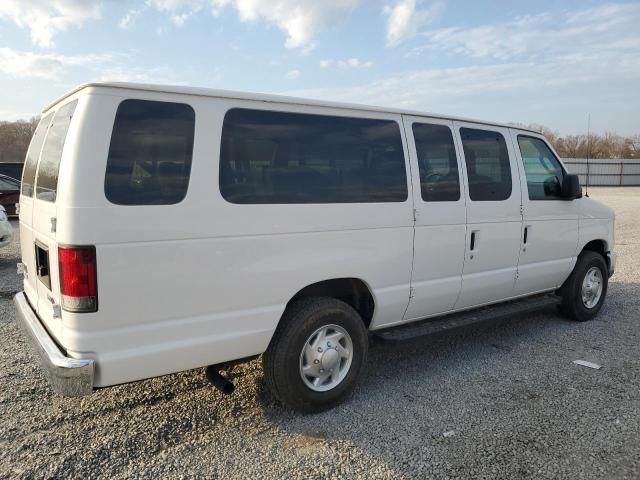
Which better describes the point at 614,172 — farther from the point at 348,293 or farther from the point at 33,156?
the point at 33,156

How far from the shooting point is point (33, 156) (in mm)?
3855

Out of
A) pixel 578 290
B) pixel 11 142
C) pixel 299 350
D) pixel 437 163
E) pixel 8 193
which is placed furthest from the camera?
pixel 11 142

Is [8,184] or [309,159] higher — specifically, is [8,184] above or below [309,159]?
below

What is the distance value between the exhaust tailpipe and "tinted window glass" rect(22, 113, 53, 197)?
1.83 m

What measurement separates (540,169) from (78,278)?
14.6 feet

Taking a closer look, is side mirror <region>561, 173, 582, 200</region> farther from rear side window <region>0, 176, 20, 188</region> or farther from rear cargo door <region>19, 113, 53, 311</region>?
rear side window <region>0, 176, 20, 188</region>

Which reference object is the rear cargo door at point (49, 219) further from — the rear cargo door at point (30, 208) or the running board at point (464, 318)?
the running board at point (464, 318)

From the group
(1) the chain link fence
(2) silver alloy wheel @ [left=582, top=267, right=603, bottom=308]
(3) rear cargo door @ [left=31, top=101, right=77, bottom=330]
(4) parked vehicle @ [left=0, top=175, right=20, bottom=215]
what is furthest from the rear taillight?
(1) the chain link fence

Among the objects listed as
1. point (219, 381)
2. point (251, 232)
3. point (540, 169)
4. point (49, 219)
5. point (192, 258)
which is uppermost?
point (540, 169)

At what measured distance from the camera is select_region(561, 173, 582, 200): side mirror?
16.9ft

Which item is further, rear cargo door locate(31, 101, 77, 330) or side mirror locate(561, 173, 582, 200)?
side mirror locate(561, 173, 582, 200)

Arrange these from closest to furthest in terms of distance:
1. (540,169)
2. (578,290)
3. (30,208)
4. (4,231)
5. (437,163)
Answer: (30,208) → (437,163) → (540,169) → (578,290) → (4,231)

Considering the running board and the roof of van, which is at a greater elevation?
the roof of van

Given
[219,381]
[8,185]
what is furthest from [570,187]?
[8,185]
